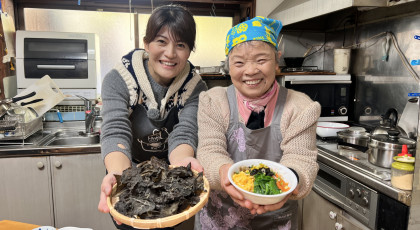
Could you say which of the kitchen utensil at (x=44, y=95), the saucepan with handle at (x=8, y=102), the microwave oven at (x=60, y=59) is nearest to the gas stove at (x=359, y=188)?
Answer: the microwave oven at (x=60, y=59)

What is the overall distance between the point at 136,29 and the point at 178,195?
8.08ft

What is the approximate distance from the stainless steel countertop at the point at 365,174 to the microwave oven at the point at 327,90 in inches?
23.6

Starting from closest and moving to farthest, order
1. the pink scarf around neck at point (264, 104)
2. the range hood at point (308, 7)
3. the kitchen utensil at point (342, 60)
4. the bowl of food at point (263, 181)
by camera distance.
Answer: the bowl of food at point (263, 181), the pink scarf around neck at point (264, 104), the range hood at point (308, 7), the kitchen utensil at point (342, 60)

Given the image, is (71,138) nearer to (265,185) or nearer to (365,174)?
(265,185)

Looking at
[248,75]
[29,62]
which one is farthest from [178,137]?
[29,62]

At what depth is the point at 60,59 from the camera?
2.51 m

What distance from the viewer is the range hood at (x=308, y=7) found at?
6.05ft

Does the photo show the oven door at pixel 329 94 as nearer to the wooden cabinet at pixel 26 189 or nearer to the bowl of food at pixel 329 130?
the bowl of food at pixel 329 130

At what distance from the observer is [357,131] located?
78.4 inches

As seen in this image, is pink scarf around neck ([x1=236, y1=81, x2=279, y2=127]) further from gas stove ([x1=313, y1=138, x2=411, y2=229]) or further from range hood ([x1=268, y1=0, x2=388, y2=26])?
range hood ([x1=268, y1=0, x2=388, y2=26])

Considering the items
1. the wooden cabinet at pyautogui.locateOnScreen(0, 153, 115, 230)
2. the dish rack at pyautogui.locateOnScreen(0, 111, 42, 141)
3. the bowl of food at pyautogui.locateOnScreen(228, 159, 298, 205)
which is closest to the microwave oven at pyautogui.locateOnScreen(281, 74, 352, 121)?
the bowl of food at pyautogui.locateOnScreen(228, 159, 298, 205)

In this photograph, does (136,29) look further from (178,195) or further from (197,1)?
(178,195)

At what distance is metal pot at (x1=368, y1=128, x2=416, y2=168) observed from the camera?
61.3 inches

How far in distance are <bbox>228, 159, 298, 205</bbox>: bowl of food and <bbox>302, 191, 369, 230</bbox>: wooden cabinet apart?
0.92 m
